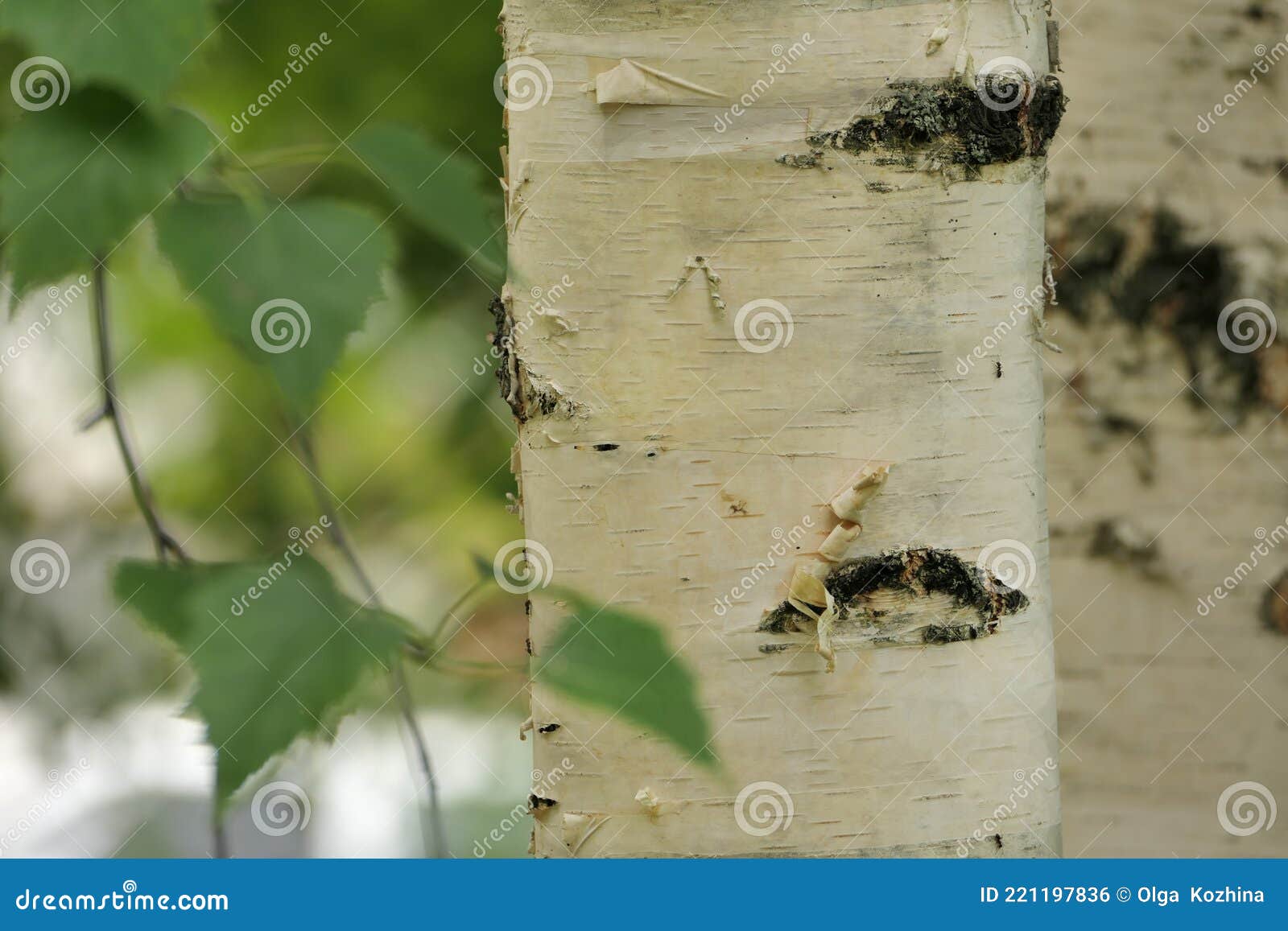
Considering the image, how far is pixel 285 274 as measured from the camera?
0.41 m

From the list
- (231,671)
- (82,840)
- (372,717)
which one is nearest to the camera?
(231,671)

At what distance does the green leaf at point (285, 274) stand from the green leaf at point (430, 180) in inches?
1.0

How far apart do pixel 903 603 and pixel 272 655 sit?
271 millimetres

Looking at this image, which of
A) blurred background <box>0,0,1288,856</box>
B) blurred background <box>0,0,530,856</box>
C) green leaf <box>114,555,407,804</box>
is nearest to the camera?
green leaf <box>114,555,407,804</box>

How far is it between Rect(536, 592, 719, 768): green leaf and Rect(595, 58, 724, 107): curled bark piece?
23 centimetres

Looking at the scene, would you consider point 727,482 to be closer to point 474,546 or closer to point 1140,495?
point 474,546

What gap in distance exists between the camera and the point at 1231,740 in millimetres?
849

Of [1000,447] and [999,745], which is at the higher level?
[1000,447]

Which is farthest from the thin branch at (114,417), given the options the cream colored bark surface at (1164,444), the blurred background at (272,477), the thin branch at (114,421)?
the cream colored bark surface at (1164,444)

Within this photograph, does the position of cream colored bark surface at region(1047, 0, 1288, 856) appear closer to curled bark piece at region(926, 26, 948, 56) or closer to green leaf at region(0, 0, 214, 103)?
curled bark piece at region(926, 26, 948, 56)

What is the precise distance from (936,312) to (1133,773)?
0.60m

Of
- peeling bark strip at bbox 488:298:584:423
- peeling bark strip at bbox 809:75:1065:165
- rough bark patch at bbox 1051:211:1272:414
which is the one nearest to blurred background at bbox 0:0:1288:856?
rough bark patch at bbox 1051:211:1272:414

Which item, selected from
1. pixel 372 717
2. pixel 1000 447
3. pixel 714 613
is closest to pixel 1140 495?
pixel 1000 447

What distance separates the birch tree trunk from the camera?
0.44 meters
